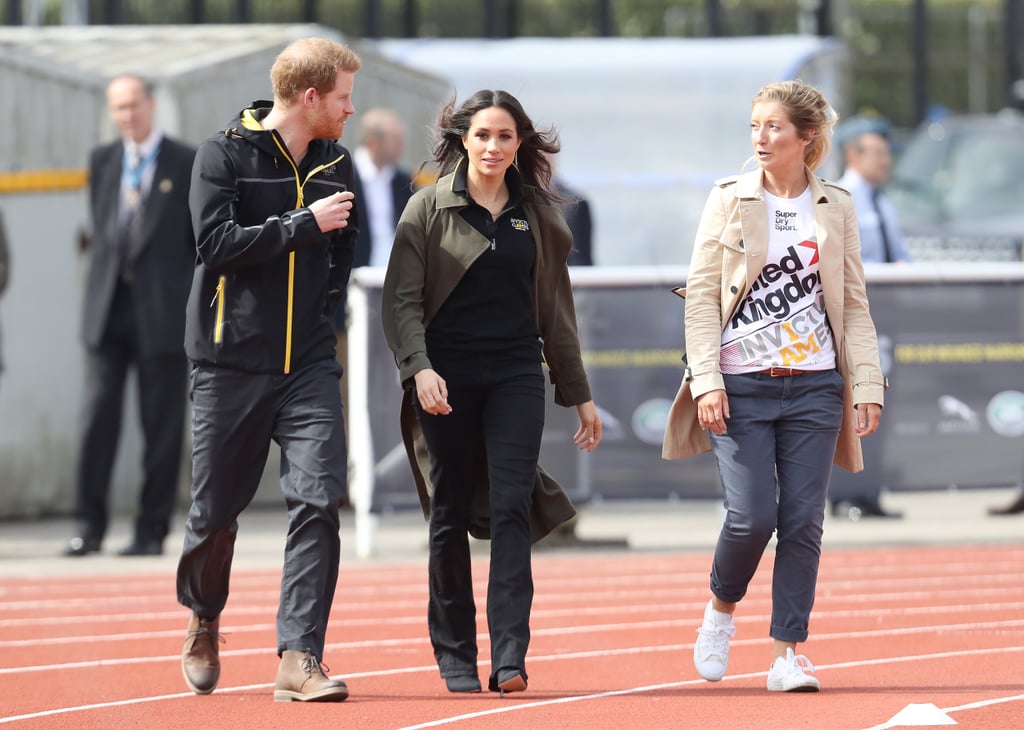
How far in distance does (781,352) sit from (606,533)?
564cm

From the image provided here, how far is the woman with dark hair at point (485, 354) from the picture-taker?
6.75 m

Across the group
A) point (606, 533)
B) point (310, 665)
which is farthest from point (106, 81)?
point (310, 665)

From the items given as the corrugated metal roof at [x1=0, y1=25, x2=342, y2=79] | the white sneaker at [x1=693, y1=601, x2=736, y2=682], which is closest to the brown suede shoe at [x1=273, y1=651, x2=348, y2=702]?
the white sneaker at [x1=693, y1=601, x2=736, y2=682]

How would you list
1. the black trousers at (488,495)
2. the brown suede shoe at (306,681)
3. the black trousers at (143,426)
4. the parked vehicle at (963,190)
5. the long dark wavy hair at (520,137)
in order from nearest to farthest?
the brown suede shoe at (306,681)
the black trousers at (488,495)
the long dark wavy hair at (520,137)
the black trousers at (143,426)
the parked vehicle at (963,190)

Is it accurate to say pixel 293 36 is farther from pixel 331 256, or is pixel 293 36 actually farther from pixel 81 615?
pixel 331 256

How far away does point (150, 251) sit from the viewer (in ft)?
35.7

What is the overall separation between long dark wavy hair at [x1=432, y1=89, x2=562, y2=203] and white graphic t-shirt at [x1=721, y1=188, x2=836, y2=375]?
2.30 feet

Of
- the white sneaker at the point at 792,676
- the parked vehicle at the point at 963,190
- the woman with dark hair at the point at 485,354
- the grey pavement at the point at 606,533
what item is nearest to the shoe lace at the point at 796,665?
the white sneaker at the point at 792,676

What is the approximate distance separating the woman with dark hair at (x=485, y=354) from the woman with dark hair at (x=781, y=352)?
0.47 meters

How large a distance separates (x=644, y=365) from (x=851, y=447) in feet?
14.4

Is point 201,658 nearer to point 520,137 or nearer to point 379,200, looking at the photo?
point 520,137

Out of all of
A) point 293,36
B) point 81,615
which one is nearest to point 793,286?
point 81,615

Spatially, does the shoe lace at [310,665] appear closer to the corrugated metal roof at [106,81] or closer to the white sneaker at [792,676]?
the white sneaker at [792,676]

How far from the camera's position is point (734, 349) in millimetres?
6828
